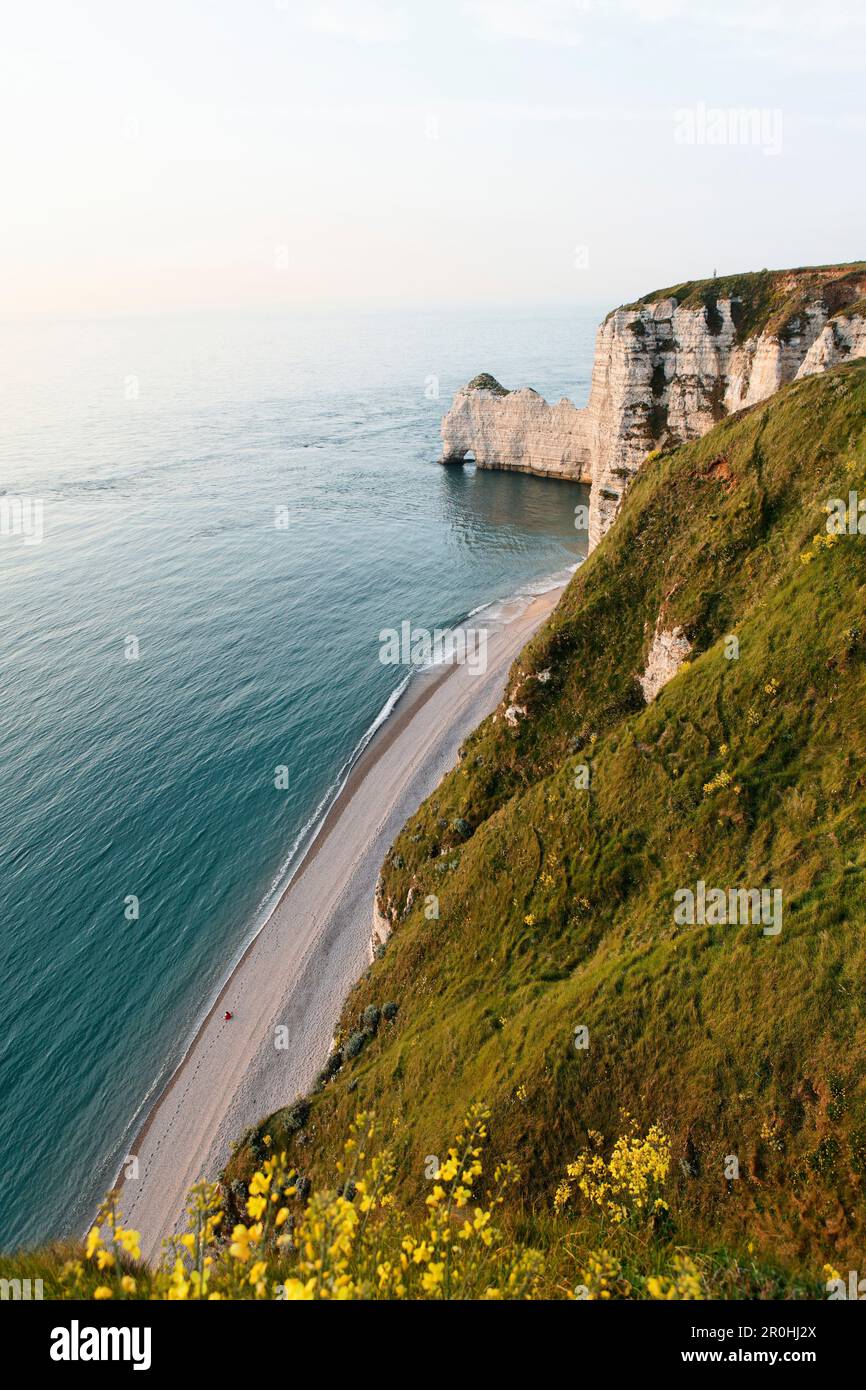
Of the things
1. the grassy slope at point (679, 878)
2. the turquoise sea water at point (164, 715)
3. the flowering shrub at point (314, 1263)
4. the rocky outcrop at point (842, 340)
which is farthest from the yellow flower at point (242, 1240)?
the rocky outcrop at point (842, 340)

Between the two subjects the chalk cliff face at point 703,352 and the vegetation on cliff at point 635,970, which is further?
the chalk cliff face at point 703,352

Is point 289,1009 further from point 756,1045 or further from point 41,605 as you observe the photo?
point 41,605

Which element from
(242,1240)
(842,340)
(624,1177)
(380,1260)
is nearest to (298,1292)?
(242,1240)

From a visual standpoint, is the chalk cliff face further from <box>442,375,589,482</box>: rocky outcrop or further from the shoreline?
<box>442,375,589,482</box>: rocky outcrop

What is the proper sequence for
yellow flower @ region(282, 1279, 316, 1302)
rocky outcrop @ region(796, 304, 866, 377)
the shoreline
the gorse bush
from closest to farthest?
1. yellow flower @ region(282, 1279, 316, 1302)
2. the gorse bush
3. the shoreline
4. rocky outcrop @ region(796, 304, 866, 377)

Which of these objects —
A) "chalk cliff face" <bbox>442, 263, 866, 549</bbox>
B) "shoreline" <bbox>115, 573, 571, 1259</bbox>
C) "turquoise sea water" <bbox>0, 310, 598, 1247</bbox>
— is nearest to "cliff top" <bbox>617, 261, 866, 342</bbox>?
"chalk cliff face" <bbox>442, 263, 866, 549</bbox>

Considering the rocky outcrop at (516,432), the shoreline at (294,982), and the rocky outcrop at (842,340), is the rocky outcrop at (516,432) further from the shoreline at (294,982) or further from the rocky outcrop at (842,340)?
the shoreline at (294,982)

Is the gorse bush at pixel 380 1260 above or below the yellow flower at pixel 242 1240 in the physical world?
below
